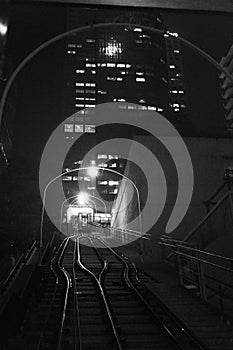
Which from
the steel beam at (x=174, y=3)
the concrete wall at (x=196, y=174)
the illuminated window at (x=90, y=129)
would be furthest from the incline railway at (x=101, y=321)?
the illuminated window at (x=90, y=129)

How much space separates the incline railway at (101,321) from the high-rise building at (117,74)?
109 meters

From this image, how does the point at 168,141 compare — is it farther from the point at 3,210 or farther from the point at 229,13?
the point at 3,210

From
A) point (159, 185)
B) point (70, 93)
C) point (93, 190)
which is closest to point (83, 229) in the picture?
point (159, 185)

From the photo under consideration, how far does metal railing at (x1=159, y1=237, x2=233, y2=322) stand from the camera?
314 inches

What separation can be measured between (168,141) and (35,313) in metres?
19.8

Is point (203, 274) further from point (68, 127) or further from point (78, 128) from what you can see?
point (68, 127)

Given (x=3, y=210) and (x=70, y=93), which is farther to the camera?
(x=70, y=93)

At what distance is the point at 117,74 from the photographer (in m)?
131

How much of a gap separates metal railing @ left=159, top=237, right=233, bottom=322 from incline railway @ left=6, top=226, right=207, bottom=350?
59.8 inches

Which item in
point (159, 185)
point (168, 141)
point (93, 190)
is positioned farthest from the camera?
point (93, 190)

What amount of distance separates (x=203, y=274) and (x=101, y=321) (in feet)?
12.0

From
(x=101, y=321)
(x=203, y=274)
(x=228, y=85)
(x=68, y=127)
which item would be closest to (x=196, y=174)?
(x=203, y=274)

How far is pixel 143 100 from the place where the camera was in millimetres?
125375

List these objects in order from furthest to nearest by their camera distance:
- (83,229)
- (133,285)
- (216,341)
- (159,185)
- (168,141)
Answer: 1. (83,229)
2. (168,141)
3. (159,185)
4. (133,285)
5. (216,341)
